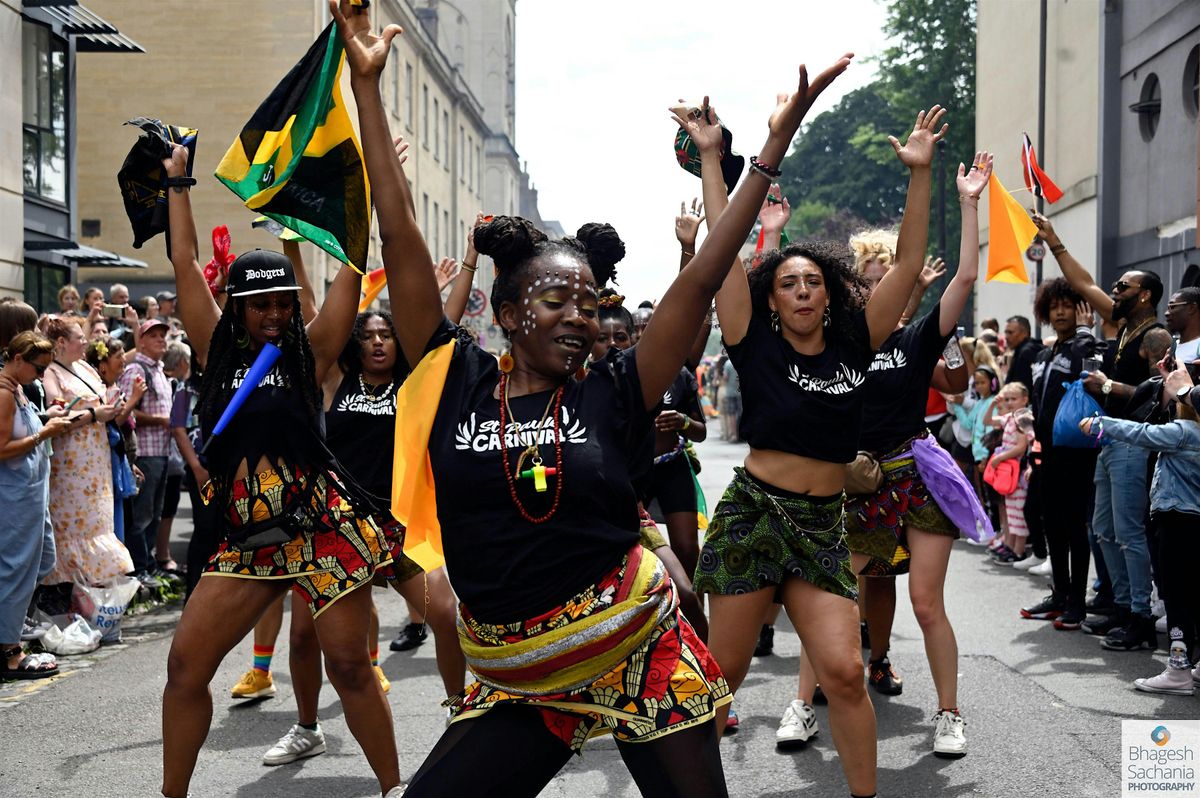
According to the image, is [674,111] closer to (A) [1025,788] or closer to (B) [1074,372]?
(A) [1025,788]

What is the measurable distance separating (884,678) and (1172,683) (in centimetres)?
148

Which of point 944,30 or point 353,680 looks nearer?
point 353,680

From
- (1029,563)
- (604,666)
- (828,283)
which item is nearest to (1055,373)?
(1029,563)

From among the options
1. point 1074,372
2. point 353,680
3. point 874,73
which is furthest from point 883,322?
point 874,73

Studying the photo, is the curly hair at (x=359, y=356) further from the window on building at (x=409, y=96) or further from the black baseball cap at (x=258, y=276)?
the window on building at (x=409, y=96)

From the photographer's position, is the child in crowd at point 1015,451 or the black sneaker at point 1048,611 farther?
the child in crowd at point 1015,451

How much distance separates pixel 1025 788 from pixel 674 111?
3093mm

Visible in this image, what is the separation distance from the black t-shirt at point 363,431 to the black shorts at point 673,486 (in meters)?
1.46

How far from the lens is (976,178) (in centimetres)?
594

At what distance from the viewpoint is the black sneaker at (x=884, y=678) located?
6770mm

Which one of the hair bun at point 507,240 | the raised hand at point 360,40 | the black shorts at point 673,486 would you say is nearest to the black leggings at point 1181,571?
the black shorts at point 673,486

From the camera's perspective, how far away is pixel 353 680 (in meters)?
4.65

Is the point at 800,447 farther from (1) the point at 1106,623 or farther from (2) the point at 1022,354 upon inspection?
(2) the point at 1022,354

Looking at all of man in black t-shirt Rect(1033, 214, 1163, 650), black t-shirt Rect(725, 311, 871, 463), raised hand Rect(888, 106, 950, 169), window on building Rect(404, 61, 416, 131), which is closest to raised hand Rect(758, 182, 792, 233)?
raised hand Rect(888, 106, 950, 169)
